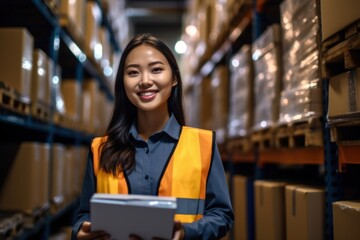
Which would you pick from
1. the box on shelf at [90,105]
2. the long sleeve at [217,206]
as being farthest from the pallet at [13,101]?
the box on shelf at [90,105]

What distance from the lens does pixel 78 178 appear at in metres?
6.28

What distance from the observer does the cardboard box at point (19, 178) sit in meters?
3.83

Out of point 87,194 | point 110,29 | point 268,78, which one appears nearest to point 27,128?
point 268,78

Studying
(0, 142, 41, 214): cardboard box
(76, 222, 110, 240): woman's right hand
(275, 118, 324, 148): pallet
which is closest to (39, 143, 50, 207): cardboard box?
(0, 142, 41, 214): cardboard box

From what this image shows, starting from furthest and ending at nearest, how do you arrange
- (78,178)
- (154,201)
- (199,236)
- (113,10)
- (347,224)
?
(113,10) → (78,178) → (347,224) → (199,236) → (154,201)

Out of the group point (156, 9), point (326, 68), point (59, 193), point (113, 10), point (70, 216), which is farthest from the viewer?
point (156, 9)

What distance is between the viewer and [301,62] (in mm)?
3186

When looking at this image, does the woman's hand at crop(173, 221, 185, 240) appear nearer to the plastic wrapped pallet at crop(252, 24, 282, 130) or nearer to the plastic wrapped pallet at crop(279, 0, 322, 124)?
the plastic wrapped pallet at crop(279, 0, 322, 124)

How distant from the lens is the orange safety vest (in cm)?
211

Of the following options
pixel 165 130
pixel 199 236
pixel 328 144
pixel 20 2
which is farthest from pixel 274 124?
pixel 20 2

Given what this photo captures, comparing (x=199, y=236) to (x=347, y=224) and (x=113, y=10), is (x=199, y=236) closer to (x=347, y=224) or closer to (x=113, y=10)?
(x=347, y=224)

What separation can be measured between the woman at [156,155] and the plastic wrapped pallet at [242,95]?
2302 mm

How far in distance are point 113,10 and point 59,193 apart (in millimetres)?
5083

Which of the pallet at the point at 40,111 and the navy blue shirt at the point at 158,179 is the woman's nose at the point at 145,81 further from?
the pallet at the point at 40,111
